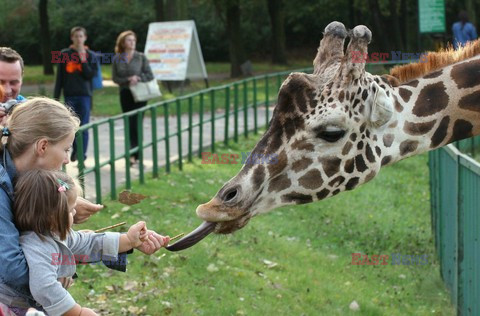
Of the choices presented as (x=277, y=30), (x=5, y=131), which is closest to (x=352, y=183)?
(x=5, y=131)

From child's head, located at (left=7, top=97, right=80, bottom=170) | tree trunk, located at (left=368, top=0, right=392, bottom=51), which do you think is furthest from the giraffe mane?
tree trunk, located at (left=368, top=0, right=392, bottom=51)

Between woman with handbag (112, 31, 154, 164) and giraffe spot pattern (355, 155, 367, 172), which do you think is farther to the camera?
woman with handbag (112, 31, 154, 164)

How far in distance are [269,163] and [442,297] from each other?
167 inches

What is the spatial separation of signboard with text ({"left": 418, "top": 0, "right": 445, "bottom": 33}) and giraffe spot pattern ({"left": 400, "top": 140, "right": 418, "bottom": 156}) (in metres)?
16.1

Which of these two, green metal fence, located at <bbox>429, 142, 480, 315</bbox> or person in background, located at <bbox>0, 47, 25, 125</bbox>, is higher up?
person in background, located at <bbox>0, 47, 25, 125</bbox>

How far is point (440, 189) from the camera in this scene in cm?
839

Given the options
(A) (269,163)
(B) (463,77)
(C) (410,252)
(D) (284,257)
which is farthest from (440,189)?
(A) (269,163)

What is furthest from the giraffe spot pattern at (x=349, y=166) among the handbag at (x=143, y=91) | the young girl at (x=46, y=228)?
the handbag at (x=143, y=91)

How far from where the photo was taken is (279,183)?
4.04 metres

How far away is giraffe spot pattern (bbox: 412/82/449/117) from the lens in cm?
420

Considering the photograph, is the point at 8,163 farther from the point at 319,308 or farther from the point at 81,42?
the point at 81,42

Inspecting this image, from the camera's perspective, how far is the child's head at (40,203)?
3236 millimetres

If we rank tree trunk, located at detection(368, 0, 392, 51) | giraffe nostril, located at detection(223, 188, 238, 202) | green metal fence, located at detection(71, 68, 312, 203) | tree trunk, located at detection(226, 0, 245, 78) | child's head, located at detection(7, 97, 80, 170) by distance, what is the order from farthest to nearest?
tree trunk, located at detection(226, 0, 245, 78) → tree trunk, located at detection(368, 0, 392, 51) → green metal fence, located at detection(71, 68, 312, 203) → giraffe nostril, located at detection(223, 188, 238, 202) → child's head, located at detection(7, 97, 80, 170)

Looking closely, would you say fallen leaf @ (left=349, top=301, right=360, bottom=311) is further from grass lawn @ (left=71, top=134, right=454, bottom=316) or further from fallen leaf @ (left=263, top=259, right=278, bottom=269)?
fallen leaf @ (left=263, top=259, right=278, bottom=269)
